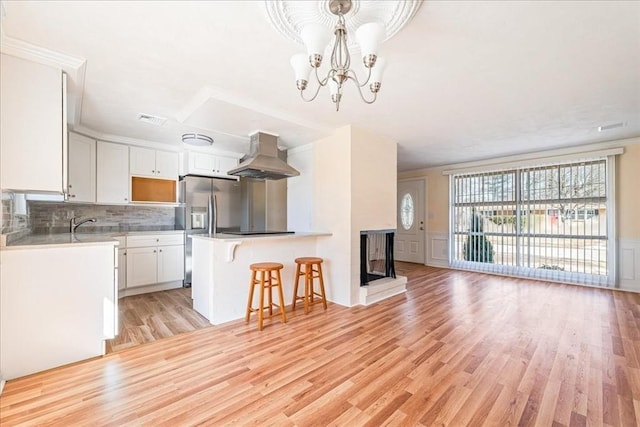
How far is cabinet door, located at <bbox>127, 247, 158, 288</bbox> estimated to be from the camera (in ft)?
12.9

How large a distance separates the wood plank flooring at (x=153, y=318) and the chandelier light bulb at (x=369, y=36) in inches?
115

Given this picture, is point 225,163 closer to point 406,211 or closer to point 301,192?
point 301,192

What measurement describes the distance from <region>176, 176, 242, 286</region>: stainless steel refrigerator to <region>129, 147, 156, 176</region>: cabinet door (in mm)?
492

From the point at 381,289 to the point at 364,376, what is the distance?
6.56 ft

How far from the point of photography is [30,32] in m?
1.79

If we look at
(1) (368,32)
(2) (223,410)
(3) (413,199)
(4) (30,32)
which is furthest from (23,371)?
(3) (413,199)

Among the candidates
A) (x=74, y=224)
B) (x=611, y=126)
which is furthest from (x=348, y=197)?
(x=74, y=224)

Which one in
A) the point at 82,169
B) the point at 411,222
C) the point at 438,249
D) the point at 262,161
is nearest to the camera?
the point at 262,161

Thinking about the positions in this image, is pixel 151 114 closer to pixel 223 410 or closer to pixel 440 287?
pixel 223 410

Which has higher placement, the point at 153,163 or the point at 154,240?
the point at 153,163

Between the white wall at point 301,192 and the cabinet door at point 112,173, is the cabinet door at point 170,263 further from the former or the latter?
the white wall at point 301,192

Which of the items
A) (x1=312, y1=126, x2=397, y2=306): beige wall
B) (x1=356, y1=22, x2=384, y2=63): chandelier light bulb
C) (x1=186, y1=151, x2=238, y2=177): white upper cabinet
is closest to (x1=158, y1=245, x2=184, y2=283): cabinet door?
(x1=186, y1=151, x2=238, y2=177): white upper cabinet

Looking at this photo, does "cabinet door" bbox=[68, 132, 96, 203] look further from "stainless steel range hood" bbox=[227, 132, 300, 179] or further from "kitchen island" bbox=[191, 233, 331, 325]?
"stainless steel range hood" bbox=[227, 132, 300, 179]

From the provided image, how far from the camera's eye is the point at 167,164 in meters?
4.57
